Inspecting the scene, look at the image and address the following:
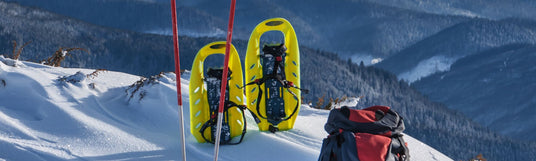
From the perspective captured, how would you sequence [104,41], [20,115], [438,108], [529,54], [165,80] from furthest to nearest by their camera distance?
[529,54] < [438,108] < [104,41] < [165,80] < [20,115]

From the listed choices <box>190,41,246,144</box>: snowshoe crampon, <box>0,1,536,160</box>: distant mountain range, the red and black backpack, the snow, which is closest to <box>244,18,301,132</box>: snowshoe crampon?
the snow

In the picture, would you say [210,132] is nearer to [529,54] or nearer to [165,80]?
[165,80]

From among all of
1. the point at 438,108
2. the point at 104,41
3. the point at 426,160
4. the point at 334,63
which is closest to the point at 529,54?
the point at 438,108

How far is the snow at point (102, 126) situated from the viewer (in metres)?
4.36

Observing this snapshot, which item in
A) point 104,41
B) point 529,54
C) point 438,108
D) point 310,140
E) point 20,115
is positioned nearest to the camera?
point 20,115

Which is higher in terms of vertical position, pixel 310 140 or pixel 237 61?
pixel 237 61

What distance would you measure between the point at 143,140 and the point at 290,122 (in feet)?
5.05

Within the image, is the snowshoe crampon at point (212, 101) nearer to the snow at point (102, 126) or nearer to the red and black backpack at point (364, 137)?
the snow at point (102, 126)

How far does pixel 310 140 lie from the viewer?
5242mm

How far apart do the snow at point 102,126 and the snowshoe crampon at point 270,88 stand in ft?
0.53

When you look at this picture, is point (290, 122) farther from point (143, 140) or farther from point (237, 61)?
point (143, 140)

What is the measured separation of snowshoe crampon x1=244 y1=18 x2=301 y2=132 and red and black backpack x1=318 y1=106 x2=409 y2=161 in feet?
5.53

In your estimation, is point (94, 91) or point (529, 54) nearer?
point (94, 91)

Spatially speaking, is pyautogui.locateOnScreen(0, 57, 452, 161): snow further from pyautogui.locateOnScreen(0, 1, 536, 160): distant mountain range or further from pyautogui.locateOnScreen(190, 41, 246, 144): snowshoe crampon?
pyautogui.locateOnScreen(0, 1, 536, 160): distant mountain range
